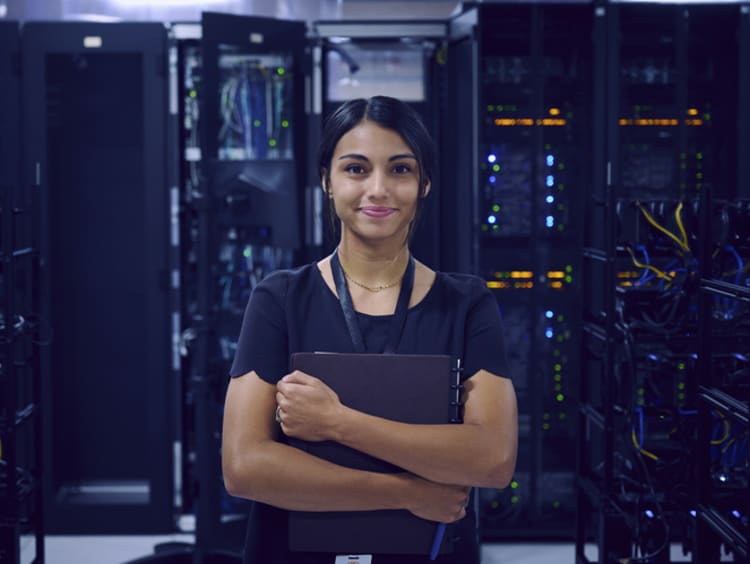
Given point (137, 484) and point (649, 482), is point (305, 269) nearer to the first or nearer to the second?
point (649, 482)

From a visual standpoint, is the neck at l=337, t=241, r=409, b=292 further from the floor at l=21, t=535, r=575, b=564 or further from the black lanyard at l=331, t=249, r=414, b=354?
the floor at l=21, t=535, r=575, b=564

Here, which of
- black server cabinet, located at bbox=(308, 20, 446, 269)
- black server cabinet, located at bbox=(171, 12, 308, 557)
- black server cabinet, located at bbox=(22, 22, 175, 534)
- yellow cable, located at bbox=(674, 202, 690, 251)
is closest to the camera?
yellow cable, located at bbox=(674, 202, 690, 251)

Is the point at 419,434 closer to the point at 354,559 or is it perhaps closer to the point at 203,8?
the point at 354,559

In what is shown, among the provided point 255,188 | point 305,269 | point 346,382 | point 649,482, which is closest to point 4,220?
point 255,188

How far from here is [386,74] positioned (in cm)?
411

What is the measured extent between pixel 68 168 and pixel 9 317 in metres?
1.55

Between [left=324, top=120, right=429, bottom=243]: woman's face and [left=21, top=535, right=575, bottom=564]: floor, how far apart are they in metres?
2.60

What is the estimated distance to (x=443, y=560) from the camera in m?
1.38

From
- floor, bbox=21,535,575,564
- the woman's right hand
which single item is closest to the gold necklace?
the woman's right hand

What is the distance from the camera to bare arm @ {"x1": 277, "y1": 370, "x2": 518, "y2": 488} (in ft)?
4.32

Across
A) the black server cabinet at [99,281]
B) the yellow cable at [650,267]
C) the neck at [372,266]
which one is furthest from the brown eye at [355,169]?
the black server cabinet at [99,281]

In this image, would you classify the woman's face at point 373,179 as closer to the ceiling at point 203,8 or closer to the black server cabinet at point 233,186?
the black server cabinet at point 233,186

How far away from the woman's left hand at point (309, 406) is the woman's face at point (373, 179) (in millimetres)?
250

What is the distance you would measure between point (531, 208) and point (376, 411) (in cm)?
261
